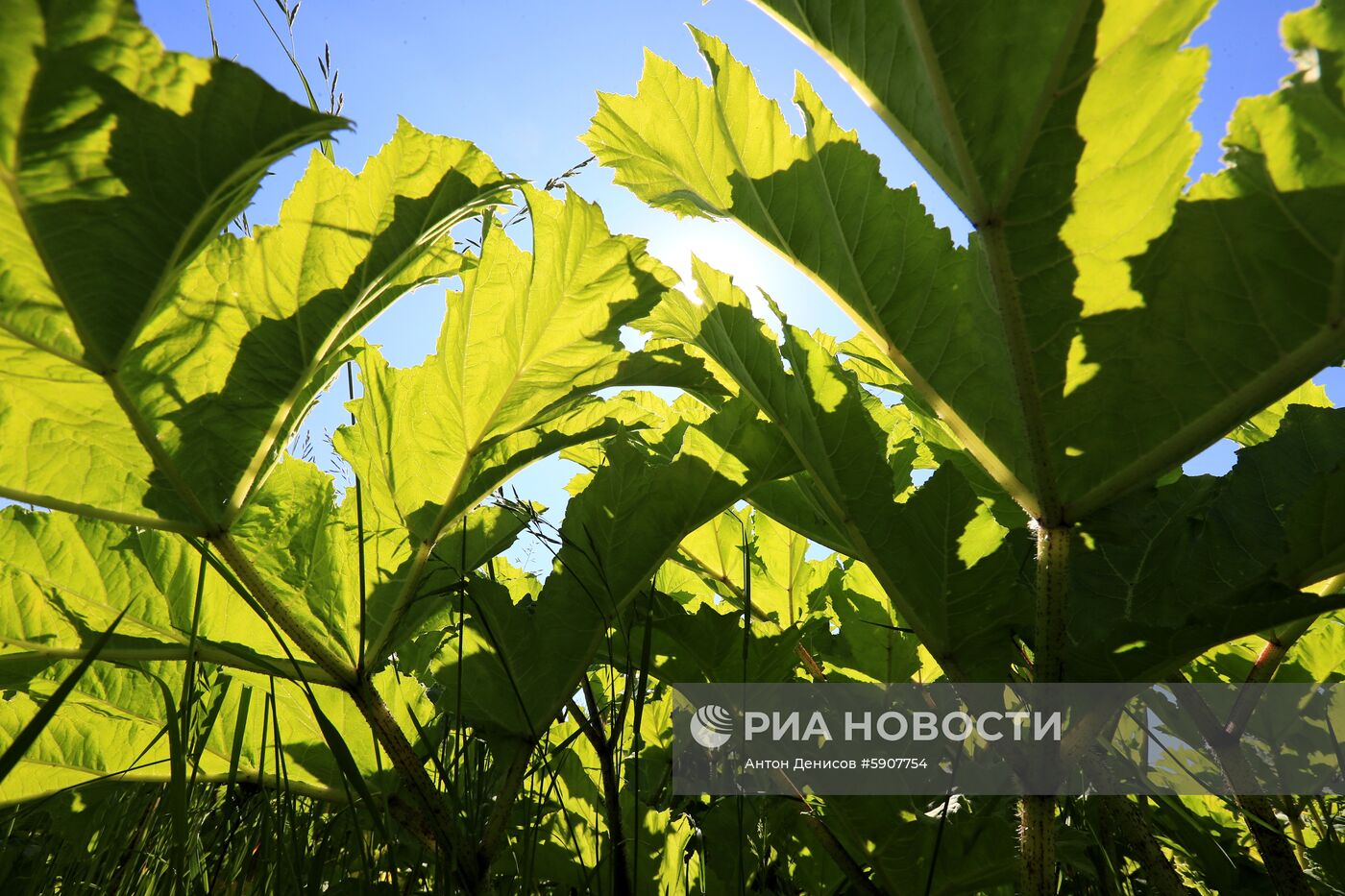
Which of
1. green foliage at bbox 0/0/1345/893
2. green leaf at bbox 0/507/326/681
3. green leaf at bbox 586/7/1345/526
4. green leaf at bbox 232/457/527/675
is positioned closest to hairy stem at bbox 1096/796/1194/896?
green foliage at bbox 0/0/1345/893

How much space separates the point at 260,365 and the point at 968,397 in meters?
0.77

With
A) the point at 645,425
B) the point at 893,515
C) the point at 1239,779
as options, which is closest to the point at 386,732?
the point at 645,425

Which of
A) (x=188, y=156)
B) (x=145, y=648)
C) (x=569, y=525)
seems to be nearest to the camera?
(x=188, y=156)

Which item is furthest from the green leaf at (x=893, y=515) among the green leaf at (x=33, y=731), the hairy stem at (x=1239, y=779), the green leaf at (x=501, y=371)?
the green leaf at (x=33, y=731)

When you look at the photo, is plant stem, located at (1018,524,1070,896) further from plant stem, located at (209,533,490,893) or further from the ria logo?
plant stem, located at (209,533,490,893)

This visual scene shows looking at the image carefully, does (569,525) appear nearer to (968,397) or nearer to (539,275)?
(539,275)

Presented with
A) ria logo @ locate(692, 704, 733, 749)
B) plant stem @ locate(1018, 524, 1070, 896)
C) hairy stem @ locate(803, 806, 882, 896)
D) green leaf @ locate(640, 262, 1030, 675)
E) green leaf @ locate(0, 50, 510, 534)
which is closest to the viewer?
green leaf @ locate(0, 50, 510, 534)

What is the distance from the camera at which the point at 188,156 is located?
0.68 metres

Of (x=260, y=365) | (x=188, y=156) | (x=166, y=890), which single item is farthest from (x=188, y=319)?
(x=166, y=890)

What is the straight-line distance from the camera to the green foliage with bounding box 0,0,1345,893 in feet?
2.29

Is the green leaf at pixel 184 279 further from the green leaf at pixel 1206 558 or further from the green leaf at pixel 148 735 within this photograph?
the green leaf at pixel 1206 558

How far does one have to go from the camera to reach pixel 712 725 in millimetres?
1271

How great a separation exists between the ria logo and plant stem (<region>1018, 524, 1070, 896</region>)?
48 cm

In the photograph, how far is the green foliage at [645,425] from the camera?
70cm
